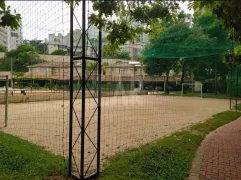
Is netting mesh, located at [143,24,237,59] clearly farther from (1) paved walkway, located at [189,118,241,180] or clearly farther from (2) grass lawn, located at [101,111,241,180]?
(2) grass lawn, located at [101,111,241,180]

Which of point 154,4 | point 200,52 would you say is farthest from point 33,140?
point 200,52

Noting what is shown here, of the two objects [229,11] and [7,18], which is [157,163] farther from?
[7,18]

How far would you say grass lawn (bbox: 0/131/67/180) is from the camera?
11.2 feet

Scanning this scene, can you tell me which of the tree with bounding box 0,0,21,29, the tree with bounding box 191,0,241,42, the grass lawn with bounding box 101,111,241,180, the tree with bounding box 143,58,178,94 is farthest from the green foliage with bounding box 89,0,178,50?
the tree with bounding box 143,58,178,94

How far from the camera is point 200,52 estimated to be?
43.3 ft

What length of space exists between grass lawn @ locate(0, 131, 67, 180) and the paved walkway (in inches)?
77.3

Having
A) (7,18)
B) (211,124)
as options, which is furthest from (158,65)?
(7,18)

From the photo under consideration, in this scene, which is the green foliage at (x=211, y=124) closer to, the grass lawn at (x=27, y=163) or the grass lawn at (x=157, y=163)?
the grass lawn at (x=157, y=163)

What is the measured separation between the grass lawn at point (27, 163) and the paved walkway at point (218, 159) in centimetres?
196

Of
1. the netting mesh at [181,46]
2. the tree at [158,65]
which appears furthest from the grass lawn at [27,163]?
the tree at [158,65]

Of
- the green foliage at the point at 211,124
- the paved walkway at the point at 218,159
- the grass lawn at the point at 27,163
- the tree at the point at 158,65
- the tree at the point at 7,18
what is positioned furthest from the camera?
the tree at the point at 158,65

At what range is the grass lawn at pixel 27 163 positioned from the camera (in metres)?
3.43

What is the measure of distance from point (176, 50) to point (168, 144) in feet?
27.7

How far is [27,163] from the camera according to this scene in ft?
12.6
